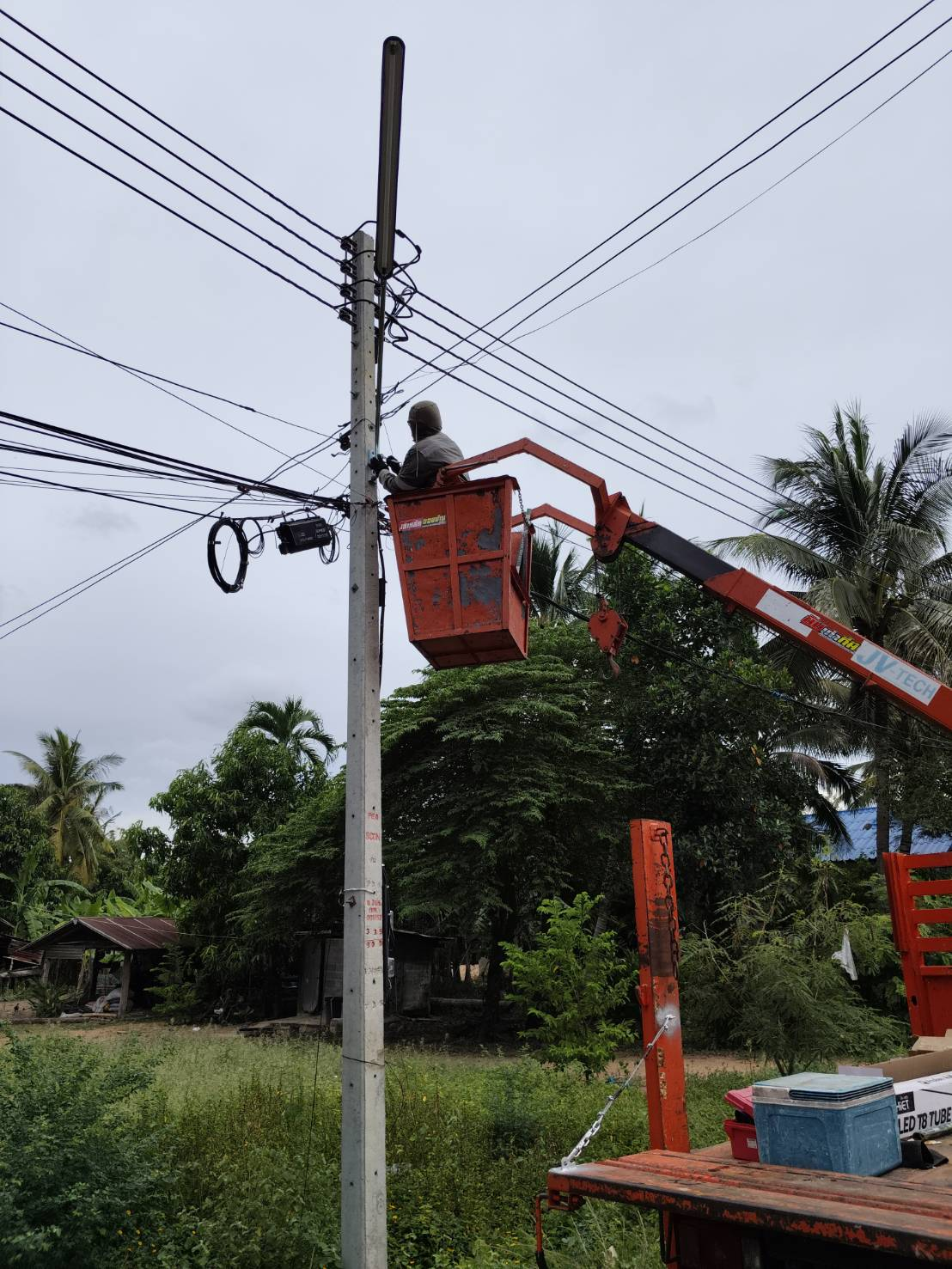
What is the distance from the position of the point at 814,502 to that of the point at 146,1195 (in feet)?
69.5

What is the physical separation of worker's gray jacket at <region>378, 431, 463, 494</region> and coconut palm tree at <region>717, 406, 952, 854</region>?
1514 centimetres

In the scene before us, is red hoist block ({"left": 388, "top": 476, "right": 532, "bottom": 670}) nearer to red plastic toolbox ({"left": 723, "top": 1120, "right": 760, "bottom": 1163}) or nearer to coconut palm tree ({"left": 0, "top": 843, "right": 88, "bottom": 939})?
red plastic toolbox ({"left": 723, "top": 1120, "right": 760, "bottom": 1163})

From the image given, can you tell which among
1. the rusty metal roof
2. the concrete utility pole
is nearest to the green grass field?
the concrete utility pole

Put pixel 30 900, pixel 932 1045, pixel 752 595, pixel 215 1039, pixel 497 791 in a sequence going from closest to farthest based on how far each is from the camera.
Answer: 1. pixel 932 1045
2. pixel 752 595
3. pixel 215 1039
4. pixel 497 791
5. pixel 30 900

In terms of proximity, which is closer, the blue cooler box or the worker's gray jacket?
the blue cooler box

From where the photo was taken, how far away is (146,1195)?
7.19 m

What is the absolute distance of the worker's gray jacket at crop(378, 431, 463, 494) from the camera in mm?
8094

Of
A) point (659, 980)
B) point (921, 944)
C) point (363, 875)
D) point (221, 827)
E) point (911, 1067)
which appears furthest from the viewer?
point (221, 827)

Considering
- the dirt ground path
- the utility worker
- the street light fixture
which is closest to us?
the street light fixture

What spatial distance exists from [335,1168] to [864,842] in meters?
38.4

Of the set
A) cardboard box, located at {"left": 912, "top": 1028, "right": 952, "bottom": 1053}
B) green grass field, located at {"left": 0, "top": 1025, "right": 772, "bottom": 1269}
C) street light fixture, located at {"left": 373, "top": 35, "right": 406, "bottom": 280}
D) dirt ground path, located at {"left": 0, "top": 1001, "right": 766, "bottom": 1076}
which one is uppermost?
street light fixture, located at {"left": 373, "top": 35, "right": 406, "bottom": 280}

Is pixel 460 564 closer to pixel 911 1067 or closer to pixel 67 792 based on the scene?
pixel 911 1067

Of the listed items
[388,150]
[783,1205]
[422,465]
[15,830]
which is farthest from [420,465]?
[15,830]

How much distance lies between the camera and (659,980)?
18.6 feet
